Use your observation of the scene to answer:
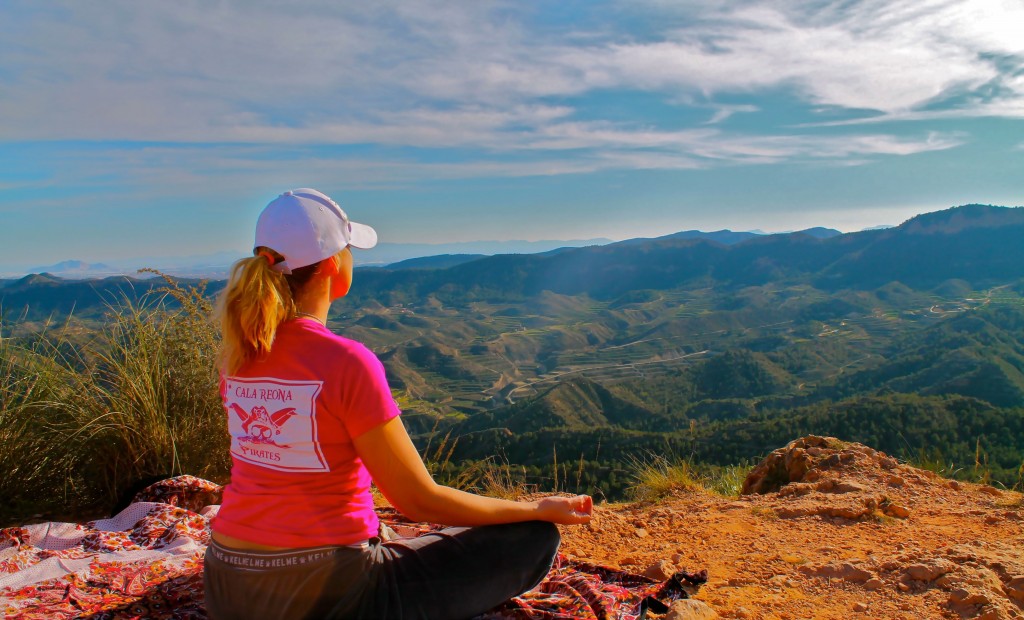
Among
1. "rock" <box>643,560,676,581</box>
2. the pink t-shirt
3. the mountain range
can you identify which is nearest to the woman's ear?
the pink t-shirt

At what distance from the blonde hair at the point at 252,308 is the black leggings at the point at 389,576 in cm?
67

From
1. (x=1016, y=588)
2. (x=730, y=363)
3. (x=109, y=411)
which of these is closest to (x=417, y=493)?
(x=1016, y=588)

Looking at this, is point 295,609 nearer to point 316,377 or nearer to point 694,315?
point 316,377

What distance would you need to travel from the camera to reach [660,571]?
11.2ft

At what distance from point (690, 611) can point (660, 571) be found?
28.5 inches

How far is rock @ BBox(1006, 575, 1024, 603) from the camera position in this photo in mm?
2805

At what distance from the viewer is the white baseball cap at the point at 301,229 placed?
80.4 inches

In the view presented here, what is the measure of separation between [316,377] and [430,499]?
574 mm

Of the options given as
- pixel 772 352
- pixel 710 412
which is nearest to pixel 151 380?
pixel 710 412

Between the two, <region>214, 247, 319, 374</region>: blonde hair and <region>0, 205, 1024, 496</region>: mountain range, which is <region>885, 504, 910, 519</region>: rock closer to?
<region>0, 205, 1024, 496</region>: mountain range

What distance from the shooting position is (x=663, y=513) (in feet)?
15.2

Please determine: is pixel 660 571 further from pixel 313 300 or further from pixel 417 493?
pixel 313 300

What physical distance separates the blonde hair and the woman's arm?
1.56ft

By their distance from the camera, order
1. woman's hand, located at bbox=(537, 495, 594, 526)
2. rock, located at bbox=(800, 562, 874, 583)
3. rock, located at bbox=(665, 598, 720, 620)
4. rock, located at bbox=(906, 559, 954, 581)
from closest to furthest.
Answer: woman's hand, located at bbox=(537, 495, 594, 526)
rock, located at bbox=(665, 598, 720, 620)
rock, located at bbox=(906, 559, 954, 581)
rock, located at bbox=(800, 562, 874, 583)
